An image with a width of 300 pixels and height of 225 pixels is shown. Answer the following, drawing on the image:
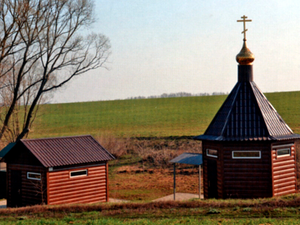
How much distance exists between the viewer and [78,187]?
20172 millimetres

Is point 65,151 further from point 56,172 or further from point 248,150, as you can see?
point 248,150

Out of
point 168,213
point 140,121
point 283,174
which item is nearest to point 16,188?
point 168,213

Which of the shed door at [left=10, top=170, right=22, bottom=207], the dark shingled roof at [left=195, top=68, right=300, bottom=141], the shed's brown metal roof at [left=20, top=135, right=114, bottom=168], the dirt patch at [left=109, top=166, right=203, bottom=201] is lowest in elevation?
the dirt patch at [left=109, top=166, right=203, bottom=201]

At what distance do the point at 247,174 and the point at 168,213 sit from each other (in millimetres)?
5401

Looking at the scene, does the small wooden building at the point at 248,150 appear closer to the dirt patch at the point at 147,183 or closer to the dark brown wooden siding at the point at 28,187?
the dirt patch at the point at 147,183

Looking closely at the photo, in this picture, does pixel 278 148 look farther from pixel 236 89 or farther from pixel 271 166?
pixel 236 89

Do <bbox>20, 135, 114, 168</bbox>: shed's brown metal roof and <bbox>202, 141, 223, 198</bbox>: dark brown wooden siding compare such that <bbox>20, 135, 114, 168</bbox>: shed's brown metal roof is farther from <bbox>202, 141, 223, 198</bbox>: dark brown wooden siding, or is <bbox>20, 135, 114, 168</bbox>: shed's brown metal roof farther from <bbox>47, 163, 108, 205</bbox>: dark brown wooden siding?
<bbox>202, 141, 223, 198</bbox>: dark brown wooden siding

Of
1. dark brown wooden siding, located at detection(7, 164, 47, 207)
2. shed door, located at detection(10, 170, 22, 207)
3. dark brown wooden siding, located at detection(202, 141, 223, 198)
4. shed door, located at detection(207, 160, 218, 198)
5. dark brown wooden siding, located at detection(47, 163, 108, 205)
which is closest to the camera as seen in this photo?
dark brown wooden siding, located at detection(202, 141, 223, 198)

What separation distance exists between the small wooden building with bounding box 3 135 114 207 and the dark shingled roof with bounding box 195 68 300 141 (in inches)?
243

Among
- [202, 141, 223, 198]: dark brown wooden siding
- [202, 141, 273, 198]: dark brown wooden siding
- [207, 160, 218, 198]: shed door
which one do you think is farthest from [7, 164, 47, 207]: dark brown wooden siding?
[202, 141, 273, 198]: dark brown wooden siding

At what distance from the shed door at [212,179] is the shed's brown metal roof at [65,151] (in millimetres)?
5554

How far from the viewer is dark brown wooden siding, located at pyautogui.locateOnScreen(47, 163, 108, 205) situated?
19359 mm

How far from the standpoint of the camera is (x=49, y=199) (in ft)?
62.9

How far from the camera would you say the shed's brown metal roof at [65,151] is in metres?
19.5
